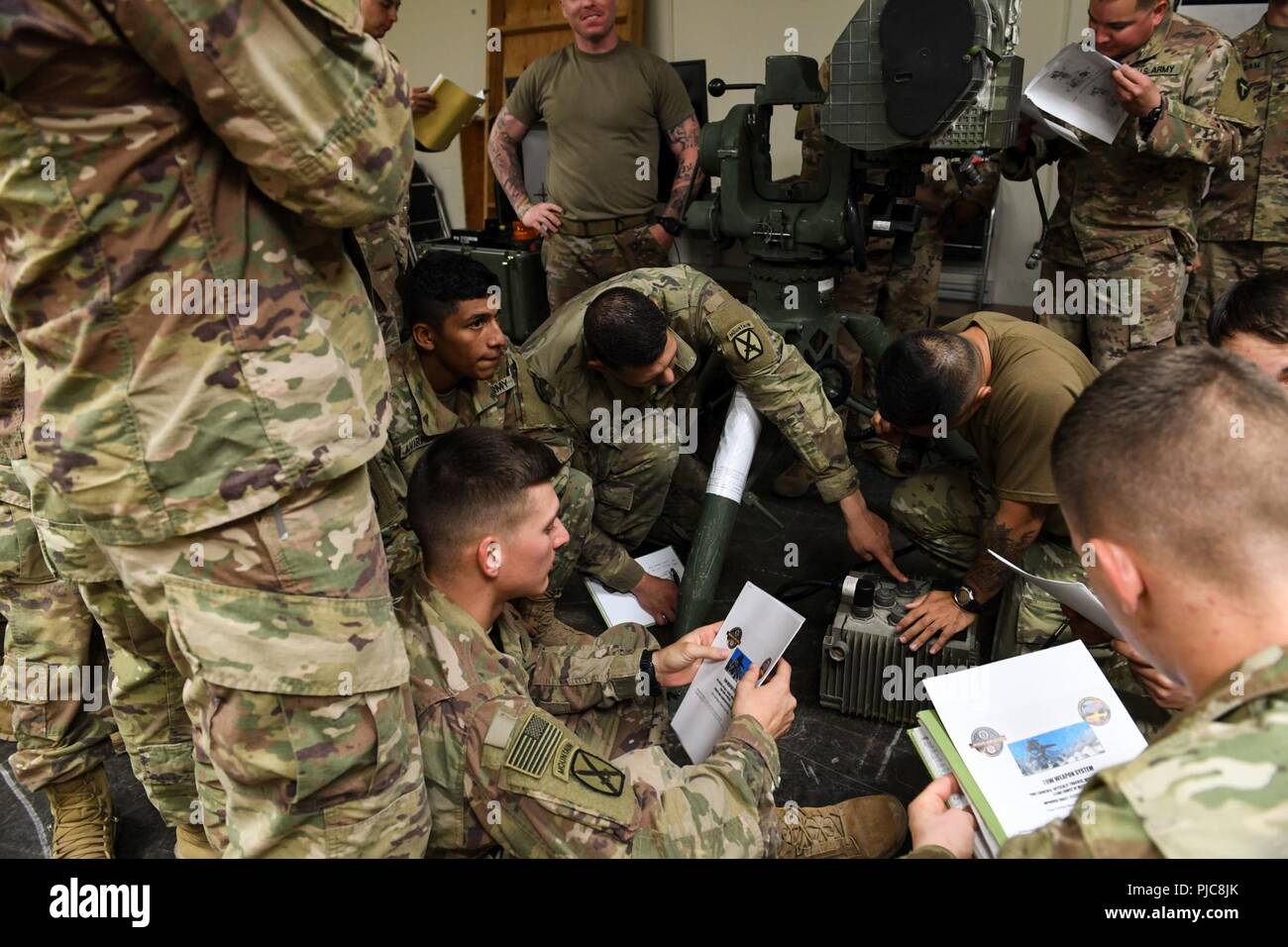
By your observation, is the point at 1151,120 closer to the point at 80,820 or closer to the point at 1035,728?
the point at 1035,728

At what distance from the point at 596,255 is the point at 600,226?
0.12 m

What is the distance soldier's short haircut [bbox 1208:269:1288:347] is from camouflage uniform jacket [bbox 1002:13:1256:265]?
86cm

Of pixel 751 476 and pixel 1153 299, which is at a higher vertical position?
pixel 1153 299

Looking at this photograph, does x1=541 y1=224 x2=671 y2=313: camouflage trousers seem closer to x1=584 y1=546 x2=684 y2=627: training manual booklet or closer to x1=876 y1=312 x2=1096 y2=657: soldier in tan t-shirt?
x1=584 y1=546 x2=684 y2=627: training manual booklet

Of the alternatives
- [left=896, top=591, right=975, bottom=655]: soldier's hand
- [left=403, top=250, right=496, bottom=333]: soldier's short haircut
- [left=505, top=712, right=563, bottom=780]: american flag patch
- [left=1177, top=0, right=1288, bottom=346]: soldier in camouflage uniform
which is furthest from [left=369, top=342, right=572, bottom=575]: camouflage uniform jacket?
[left=1177, top=0, right=1288, bottom=346]: soldier in camouflage uniform

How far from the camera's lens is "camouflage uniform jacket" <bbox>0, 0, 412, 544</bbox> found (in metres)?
0.96

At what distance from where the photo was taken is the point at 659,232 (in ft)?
12.3

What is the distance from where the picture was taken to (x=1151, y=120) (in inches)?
102

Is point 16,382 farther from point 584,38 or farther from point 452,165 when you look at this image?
point 452,165

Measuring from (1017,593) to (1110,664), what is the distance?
0.81 feet

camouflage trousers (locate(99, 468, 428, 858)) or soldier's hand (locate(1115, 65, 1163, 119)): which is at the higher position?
soldier's hand (locate(1115, 65, 1163, 119))

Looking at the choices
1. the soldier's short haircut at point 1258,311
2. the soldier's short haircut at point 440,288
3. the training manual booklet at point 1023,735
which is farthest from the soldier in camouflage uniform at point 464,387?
the soldier's short haircut at point 1258,311

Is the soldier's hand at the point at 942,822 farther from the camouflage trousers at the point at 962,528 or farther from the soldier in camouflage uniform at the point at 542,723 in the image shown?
the camouflage trousers at the point at 962,528
